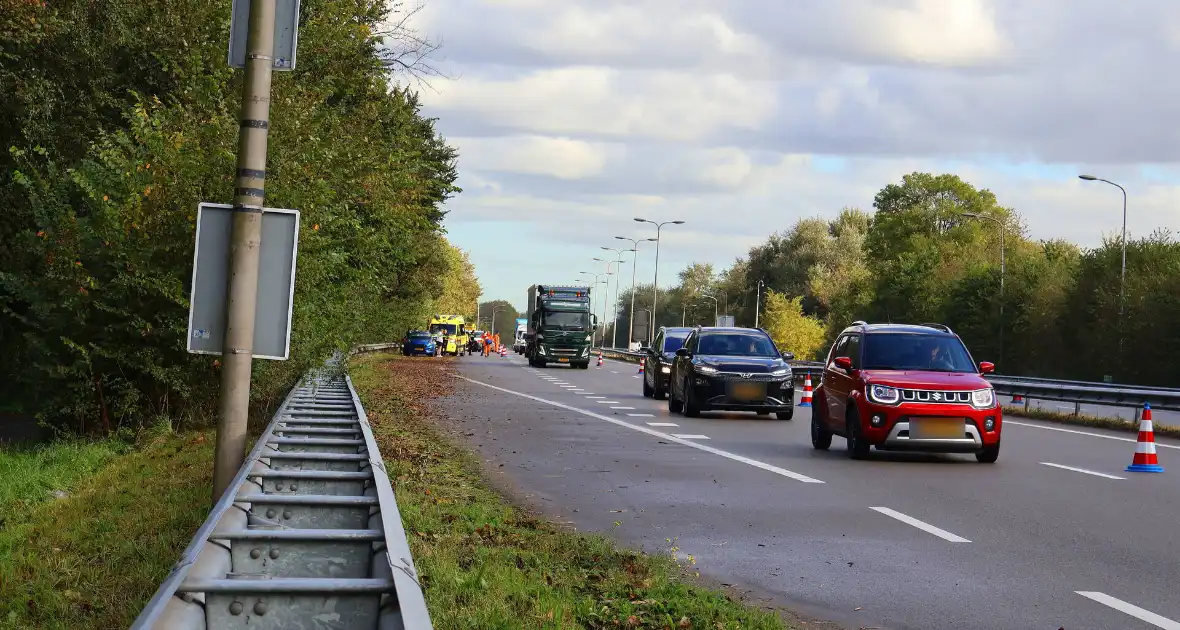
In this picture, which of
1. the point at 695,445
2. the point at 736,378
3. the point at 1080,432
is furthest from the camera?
the point at 736,378

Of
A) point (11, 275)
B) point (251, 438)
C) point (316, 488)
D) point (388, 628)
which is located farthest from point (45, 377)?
point (388, 628)

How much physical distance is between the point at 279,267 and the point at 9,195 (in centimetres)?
1977

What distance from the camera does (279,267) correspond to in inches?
353

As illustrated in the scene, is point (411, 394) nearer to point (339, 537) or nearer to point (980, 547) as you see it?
point (980, 547)

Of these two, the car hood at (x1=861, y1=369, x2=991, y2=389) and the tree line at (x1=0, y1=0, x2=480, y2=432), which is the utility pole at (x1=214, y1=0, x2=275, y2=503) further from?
the car hood at (x1=861, y1=369, x2=991, y2=389)

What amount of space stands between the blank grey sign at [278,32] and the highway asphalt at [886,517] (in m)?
3.96

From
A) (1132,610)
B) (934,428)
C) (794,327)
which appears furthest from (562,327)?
(794,327)

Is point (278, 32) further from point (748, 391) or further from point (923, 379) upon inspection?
point (748, 391)

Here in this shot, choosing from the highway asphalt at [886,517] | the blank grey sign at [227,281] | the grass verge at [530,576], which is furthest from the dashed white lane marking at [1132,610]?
the blank grey sign at [227,281]

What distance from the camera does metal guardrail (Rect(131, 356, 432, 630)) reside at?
14.5ft

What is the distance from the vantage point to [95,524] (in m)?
10.4

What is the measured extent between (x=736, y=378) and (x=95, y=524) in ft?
50.5

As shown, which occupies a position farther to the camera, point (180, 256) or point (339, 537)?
point (180, 256)

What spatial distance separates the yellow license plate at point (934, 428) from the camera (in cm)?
1633
